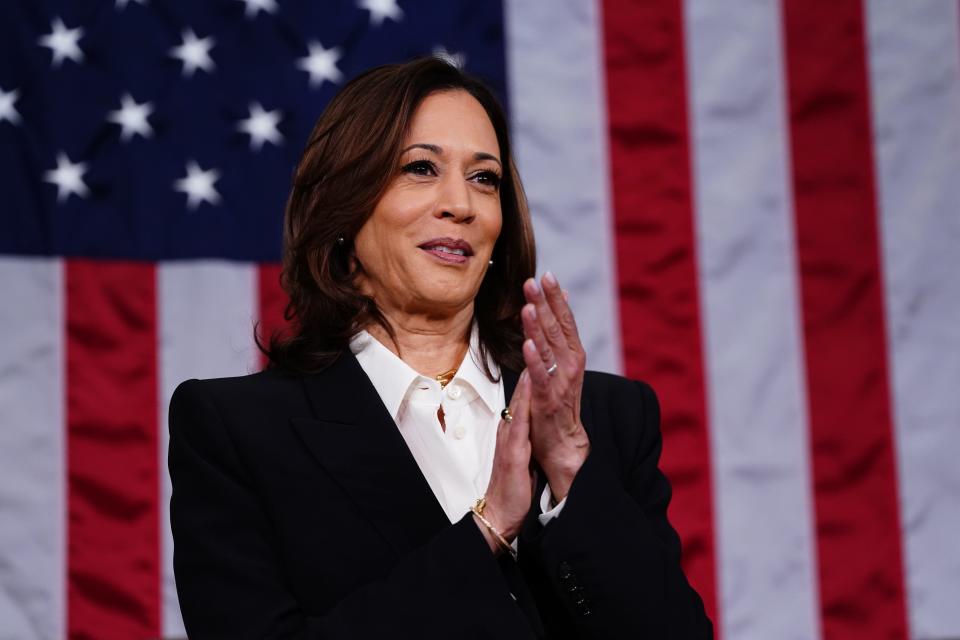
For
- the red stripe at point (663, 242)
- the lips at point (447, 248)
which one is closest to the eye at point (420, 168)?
the lips at point (447, 248)

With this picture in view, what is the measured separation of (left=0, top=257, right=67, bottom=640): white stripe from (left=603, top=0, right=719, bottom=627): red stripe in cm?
133

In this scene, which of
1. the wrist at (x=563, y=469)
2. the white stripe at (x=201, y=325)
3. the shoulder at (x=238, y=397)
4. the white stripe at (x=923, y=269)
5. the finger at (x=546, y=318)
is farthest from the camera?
the white stripe at (x=923, y=269)

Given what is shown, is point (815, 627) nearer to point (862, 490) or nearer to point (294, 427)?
point (862, 490)

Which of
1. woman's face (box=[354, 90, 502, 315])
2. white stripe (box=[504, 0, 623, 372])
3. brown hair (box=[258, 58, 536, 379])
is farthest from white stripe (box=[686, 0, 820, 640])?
woman's face (box=[354, 90, 502, 315])

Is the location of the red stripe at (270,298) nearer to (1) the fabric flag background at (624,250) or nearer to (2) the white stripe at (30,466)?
(1) the fabric flag background at (624,250)

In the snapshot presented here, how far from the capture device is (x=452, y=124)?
1604 millimetres

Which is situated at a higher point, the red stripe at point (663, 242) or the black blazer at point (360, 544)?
the red stripe at point (663, 242)

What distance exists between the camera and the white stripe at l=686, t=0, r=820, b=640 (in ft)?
8.87

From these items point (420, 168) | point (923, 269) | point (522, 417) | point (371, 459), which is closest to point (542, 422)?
point (522, 417)

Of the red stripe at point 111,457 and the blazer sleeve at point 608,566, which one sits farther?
the red stripe at point 111,457

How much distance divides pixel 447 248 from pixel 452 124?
195mm

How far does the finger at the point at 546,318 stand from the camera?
1227mm

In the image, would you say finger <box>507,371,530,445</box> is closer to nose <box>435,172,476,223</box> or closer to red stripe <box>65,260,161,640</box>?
nose <box>435,172,476,223</box>

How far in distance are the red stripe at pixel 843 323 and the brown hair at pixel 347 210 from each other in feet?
4.45
